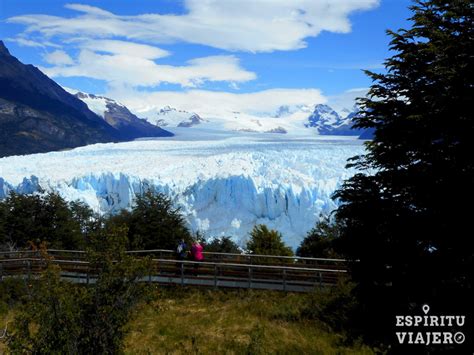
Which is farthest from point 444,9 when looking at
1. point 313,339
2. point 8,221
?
point 8,221

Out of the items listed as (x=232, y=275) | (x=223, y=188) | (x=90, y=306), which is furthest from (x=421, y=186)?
(x=223, y=188)

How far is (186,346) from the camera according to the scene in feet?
36.8

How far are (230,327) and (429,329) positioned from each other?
614 centimetres

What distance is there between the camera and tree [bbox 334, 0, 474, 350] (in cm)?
728

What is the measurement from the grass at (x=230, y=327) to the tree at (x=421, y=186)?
2.57 meters

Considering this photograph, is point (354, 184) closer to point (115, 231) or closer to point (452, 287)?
point (452, 287)

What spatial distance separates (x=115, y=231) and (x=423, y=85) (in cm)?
613

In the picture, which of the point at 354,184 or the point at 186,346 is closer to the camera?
the point at 354,184

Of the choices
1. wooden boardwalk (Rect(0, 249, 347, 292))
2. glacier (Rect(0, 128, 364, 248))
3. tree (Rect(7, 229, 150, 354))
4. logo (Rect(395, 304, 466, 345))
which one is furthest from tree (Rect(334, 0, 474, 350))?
glacier (Rect(0, 128, 364, 248))

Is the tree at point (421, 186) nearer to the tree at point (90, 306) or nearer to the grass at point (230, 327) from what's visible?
the grass at point (230, 327)

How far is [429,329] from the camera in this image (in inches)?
287

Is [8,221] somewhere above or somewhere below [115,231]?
below

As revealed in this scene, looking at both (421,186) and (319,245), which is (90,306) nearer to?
(421,186)

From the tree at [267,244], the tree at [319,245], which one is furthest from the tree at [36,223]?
the tree at [319,245]
